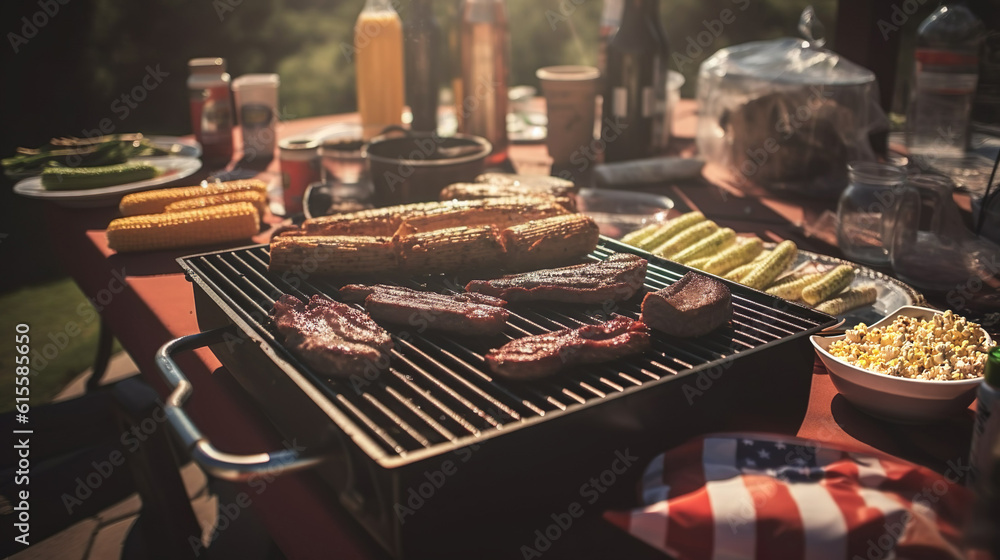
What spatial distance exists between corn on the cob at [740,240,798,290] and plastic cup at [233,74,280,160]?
12.0ft

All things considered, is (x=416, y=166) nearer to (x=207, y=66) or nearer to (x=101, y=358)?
(x=207, y=66)

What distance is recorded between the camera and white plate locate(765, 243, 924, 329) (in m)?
2.49

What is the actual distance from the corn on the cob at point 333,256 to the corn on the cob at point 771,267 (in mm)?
1348

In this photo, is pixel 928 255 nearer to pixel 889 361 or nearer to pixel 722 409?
pixel 889 361

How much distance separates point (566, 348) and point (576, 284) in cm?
50

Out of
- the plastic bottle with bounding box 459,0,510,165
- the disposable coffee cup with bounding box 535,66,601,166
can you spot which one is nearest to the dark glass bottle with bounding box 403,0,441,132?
the plastic bottle with bounding box 459,0,510,165

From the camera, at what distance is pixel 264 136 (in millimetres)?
5133

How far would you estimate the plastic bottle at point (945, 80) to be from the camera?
13.5ft

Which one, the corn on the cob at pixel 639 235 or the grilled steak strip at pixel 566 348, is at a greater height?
the grilled steak strip at pixel 566 348

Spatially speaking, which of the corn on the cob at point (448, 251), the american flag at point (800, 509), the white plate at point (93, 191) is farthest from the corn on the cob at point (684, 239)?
the white plate at point (93, 191)

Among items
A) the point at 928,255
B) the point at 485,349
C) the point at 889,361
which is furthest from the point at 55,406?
the point at 928,255

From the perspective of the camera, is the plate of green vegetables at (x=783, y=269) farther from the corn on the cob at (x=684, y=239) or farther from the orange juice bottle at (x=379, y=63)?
the orange juice bottle at (x=379, y=63)

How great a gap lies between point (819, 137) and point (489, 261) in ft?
8.01

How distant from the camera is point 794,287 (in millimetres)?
2631
